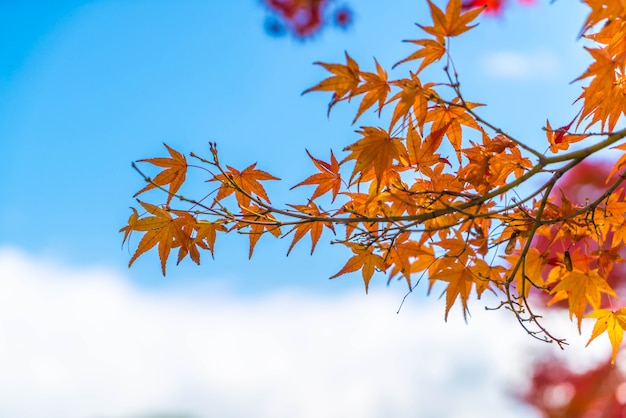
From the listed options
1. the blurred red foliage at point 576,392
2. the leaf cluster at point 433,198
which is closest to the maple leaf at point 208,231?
the leaf cluster at point 433,198

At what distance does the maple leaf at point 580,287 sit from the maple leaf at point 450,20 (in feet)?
2.24

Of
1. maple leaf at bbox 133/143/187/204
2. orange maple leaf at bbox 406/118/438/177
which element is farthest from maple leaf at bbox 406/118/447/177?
maple leaf at bbox 133/143/187/204

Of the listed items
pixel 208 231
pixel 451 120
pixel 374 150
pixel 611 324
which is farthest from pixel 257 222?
pixel 611 324

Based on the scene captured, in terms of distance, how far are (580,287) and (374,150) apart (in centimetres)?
68

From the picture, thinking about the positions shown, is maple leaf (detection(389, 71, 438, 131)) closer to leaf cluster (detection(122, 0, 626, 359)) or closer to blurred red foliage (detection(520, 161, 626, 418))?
leaf cluster (detection(122, 0, 626, 359))

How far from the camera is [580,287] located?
1.44 meters

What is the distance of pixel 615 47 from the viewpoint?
1.18 metres

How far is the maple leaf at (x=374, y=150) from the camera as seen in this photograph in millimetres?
1101

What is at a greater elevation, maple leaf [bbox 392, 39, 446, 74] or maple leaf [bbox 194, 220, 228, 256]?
maple leaf [bbox 392, 39, 446, 74]

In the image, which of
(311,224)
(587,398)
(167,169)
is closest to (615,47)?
(311,224)

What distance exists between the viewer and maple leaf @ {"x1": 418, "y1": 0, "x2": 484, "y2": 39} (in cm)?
105

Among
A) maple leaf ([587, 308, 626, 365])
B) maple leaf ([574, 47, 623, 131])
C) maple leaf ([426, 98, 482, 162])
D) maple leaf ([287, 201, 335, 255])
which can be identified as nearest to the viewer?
maple leaf ([574, 47, 623, 131])

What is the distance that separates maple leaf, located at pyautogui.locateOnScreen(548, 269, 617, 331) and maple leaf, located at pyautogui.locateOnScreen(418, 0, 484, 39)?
68cm

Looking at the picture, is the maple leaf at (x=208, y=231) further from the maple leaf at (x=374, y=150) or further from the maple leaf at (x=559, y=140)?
the maple leaf at (x=559, y=140)
